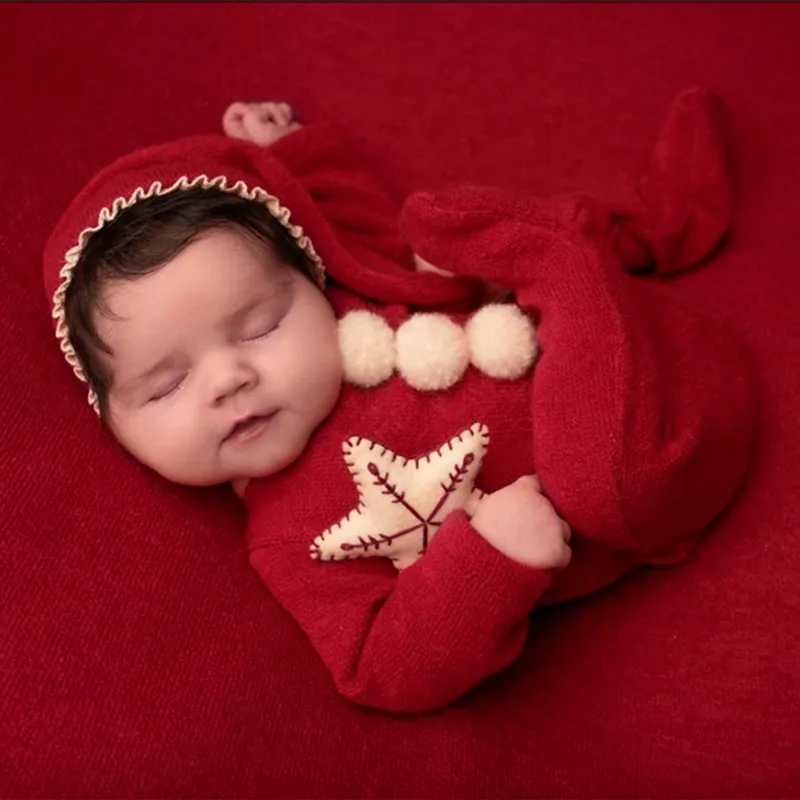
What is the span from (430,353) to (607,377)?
0.16 meters

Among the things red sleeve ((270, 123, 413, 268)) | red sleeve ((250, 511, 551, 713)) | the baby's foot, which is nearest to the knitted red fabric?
red sleeve ((250, 511, 551, 713))

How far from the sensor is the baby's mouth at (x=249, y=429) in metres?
0.90

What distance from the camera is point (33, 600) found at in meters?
0.83

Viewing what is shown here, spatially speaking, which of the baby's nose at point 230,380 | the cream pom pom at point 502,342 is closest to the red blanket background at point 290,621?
the baby's nose at point 230,380

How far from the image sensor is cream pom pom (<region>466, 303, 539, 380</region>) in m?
0.94

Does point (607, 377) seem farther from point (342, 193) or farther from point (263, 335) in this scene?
point (342, 193)

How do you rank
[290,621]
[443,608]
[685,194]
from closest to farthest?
[443,608] < [290,621] < [685,194]

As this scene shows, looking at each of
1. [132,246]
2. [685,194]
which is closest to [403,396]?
[132,246]

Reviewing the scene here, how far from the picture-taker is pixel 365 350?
94 cm

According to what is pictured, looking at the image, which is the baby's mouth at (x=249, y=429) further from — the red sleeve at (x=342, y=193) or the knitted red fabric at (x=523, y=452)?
the red sleeve at (x=342, y=193)

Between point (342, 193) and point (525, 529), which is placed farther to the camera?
point (342, 193)

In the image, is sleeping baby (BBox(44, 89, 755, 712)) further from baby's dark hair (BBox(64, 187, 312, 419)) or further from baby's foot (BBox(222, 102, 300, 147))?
baby's foot (BBox(222, 102, 300, 147))

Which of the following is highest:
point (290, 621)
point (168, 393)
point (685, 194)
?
point (168, 393)

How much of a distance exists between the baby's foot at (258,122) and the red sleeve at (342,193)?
5cm
